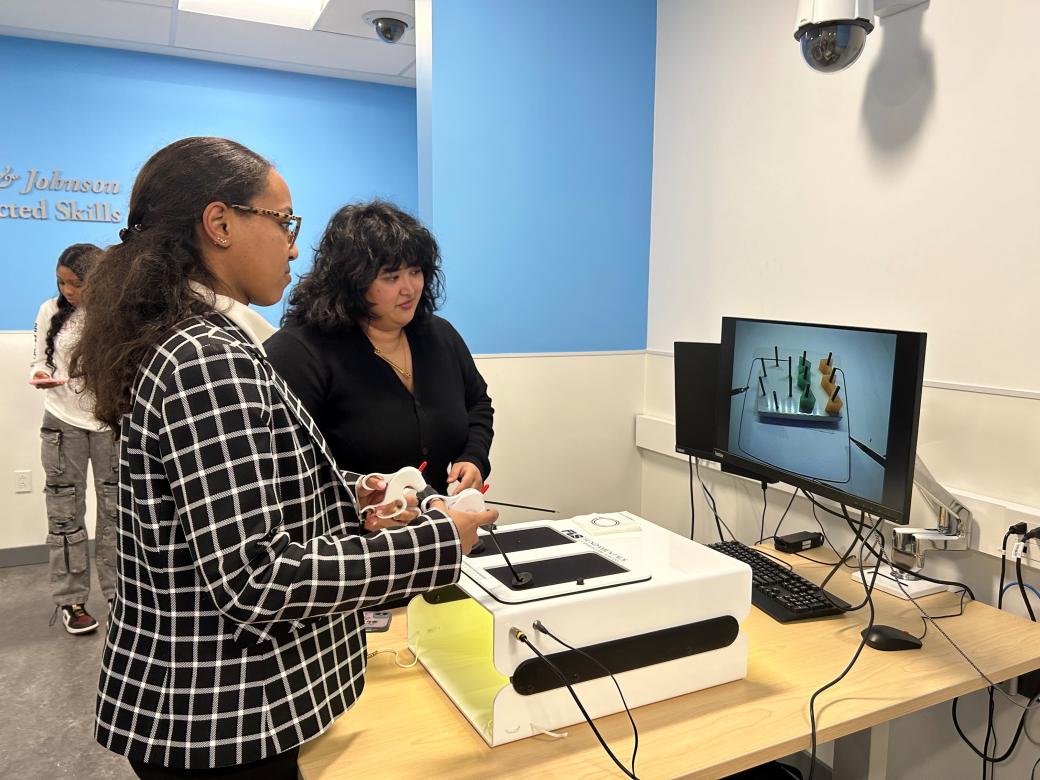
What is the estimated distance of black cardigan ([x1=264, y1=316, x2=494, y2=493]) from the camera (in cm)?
173

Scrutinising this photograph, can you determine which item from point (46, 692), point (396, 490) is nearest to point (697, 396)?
point (396, 490)

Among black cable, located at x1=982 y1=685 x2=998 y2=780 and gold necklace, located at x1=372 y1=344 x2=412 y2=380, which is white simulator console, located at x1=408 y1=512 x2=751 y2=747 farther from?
black cable, located at x1=982 y1=685 x2=998 y2=780

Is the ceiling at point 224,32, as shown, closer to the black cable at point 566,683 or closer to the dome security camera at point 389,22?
the dome security camera at point 389,22

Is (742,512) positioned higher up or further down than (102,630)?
higher up

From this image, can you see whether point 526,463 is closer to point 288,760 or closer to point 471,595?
point 471,595

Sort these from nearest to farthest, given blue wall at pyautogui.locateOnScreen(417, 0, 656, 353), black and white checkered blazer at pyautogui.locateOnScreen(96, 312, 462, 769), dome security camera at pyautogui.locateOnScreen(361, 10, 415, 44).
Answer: black and white checkered blazer at pyautogui.locateOnScreen(96, 312, 462, 769) → blue wall at pyautogui.locateOnScreen(417, 0, 656, 353) → dome security camera at pyautogui.locateOnScreen(361, 10, 415, 44)

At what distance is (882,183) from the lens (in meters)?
2.08

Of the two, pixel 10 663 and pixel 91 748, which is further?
pixel 10 663

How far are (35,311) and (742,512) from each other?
A: 11.9 feet

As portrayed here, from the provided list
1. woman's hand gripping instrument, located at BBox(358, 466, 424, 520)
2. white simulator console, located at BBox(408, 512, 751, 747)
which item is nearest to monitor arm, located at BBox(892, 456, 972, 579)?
white simulator console, located at BBox(408, 512, 751, 747)

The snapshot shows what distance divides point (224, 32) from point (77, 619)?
2.80 meters

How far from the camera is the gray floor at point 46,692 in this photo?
89.6 inches

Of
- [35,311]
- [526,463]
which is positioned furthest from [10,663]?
[526,463]

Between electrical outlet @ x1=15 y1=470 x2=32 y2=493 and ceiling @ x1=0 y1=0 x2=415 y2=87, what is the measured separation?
7.19 feet
